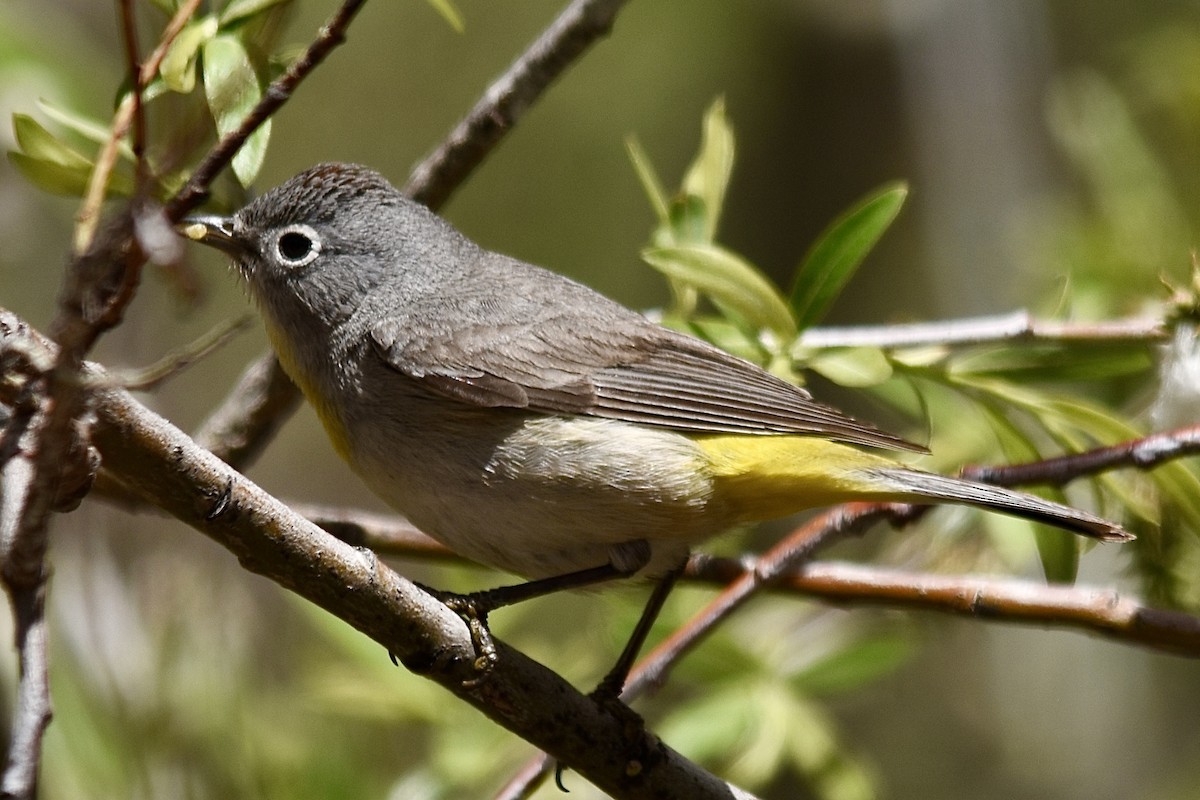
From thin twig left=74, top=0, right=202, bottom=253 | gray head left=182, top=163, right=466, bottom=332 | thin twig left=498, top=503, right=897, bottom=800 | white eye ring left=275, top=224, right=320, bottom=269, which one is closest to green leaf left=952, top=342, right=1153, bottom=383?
thin twig left=498, top=503, right=897, bottom=800

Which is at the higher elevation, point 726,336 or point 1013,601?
point 726,336

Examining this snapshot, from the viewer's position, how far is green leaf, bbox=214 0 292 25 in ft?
7.25

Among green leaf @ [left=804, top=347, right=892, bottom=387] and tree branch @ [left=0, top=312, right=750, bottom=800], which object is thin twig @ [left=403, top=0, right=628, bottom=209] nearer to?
green leaf @ [left=804, top=347, right=892, bottom=387]

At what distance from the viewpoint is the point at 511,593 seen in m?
2.62

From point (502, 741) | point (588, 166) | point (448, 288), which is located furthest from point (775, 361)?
point (588, 166)

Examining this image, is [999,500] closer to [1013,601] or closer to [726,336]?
[1013,601]

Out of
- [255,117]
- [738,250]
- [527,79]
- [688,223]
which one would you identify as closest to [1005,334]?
[688,223]

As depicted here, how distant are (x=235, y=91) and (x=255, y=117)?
0.83 ft

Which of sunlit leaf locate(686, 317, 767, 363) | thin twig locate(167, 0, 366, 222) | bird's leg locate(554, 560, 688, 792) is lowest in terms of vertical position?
bird's leg locate(554, 560, 688, 792)

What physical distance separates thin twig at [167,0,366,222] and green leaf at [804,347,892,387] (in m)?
1.28

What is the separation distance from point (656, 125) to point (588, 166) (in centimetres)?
90

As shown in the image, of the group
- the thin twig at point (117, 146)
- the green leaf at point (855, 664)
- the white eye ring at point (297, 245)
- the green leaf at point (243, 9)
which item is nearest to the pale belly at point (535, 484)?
the white eye ring at point (297, 245)

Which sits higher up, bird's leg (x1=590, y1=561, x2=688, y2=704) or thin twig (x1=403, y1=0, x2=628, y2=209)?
thin twig (x1=403, y1=0, x2=628, y2=209)

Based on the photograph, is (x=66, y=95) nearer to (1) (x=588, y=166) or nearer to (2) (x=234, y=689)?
(2) (x=234, y=689)
